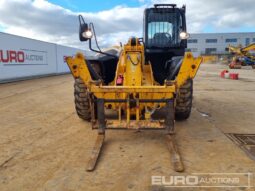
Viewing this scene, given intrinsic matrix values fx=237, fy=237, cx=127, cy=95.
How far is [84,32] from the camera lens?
12.9ft

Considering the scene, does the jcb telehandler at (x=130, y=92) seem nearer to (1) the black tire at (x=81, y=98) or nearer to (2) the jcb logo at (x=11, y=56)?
(1) the black tire at (x=81, y=98)

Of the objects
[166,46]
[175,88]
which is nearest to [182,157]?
[175,88]

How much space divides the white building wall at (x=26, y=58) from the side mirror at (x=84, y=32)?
34.4ft

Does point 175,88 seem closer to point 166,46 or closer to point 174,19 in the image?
point 166,46

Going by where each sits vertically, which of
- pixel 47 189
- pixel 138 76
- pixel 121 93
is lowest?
pixel 47 189

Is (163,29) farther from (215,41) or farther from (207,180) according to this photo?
(215,41)

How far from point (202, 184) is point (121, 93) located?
178cm

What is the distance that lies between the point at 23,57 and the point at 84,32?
12145mm

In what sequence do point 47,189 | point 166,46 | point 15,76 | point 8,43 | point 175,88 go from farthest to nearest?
1. point 15,76
2. point 8,43
3. point 166,46
4. point 175,88
5. point 47,189

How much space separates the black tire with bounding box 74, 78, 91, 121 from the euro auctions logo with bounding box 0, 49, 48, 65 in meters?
9.97

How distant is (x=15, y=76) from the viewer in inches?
551

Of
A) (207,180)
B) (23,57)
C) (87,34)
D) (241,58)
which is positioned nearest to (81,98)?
(87,34)

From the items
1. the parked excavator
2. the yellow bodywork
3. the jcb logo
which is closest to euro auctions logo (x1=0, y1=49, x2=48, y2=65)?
the jcb logo

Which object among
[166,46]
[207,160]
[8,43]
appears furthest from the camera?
[8,43]
